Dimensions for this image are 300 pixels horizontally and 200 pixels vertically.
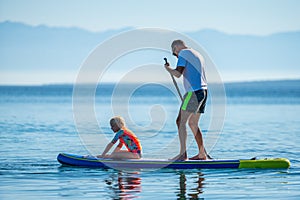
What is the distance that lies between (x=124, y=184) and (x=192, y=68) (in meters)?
2.66

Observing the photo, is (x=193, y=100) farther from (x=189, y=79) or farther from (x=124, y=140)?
(x=124, y=140)

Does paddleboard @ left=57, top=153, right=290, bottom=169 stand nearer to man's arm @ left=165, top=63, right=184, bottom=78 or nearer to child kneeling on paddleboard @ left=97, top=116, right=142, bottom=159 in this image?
child kneeling on paddleboard @ left=97, top=116, right=142, bottom=159

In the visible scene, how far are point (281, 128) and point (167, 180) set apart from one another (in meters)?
13.9

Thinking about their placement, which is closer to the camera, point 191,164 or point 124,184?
point 124,184

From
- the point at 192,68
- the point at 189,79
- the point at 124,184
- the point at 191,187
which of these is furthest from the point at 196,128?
the point at 124,184

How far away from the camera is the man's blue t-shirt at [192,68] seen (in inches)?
475

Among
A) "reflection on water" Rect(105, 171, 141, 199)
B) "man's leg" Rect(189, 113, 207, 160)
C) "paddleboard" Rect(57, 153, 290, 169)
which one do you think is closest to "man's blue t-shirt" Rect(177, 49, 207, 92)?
"man's leg" Rect(189, 113, 207, 160)

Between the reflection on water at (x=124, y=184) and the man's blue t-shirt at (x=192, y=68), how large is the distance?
2.06m

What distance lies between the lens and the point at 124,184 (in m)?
11.3

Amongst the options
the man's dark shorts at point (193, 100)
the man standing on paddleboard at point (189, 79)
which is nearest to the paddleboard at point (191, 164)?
the man standing on paddleboard at point (189, 79)

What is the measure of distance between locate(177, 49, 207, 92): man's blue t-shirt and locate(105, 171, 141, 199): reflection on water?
206 cm

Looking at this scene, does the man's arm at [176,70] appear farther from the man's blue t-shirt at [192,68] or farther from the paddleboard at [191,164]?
the paddleboard at [191,164]

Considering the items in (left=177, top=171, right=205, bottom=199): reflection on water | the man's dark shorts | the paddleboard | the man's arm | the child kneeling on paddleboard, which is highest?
the man's arm

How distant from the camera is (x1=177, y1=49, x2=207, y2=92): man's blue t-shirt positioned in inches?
475
